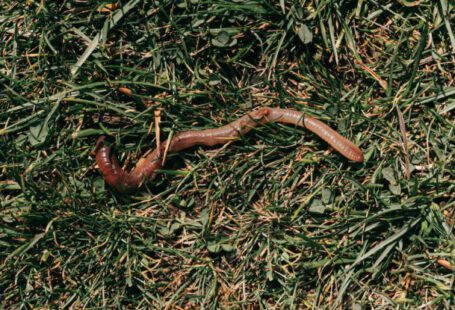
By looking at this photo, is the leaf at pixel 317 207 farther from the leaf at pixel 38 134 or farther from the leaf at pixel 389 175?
the leaf at pixel 38 134

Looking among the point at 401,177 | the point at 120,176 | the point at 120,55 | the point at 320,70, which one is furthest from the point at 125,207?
the point at 401,177

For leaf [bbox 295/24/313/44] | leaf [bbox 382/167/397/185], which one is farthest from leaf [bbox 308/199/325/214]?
leaf [bbox 295/24/313/44]

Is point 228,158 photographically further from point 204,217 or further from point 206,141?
point 204,217

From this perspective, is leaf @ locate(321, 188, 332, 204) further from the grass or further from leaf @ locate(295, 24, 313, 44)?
leaf @ locate(295, 24, 313, 44)

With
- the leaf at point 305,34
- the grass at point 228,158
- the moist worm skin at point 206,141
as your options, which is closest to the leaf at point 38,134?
the grass at point 228,158

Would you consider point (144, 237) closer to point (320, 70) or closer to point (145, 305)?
point (145, 305)
